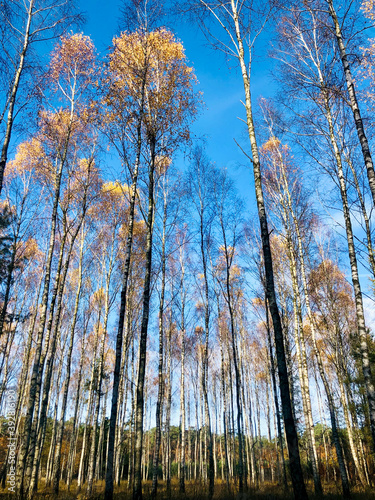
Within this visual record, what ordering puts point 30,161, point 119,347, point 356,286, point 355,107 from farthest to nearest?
point 30,161 < point 356,286 < point 119,347 < point 355,107

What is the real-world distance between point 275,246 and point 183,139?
6.67 m

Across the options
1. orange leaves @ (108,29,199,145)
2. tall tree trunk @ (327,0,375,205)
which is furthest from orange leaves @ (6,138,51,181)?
tall tree trunk @ (327,0,375,205)

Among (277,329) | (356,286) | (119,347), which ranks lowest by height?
(277,329)

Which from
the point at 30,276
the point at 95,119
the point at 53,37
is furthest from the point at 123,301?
the point at 30,276

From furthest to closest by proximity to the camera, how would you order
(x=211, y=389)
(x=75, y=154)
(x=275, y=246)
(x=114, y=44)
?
(x=211, y=389), (x=275, y=246), (x=75, y=154), (x=114, y=44)

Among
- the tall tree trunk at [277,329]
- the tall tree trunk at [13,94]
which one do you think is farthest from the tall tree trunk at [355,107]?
the tall tree trunk at [13,94]

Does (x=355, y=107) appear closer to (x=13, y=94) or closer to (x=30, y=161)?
(x=13, y=94)

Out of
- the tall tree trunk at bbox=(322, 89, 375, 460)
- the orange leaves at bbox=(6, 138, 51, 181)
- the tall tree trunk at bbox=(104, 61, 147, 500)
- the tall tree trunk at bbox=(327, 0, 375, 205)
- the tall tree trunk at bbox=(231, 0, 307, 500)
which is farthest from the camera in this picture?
the orange leaves at bbox=(6, 138, 51, 181)

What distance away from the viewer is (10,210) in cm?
1185

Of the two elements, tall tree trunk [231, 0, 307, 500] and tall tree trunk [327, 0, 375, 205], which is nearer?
tall tree trunk [231, 0, 307, 500]

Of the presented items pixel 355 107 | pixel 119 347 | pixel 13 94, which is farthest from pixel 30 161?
pixel 355 107

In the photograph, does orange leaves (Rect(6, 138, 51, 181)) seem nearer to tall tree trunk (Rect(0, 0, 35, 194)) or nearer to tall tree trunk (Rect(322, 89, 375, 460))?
tall tree trunk (Rect(0, 0, 35, 194))

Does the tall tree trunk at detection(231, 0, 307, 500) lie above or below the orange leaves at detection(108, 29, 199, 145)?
below

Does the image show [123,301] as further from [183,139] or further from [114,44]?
[114,44]
